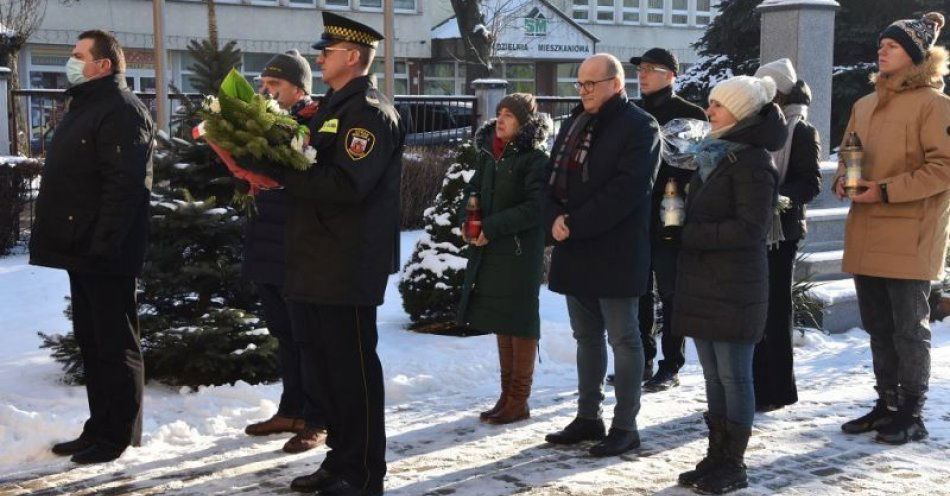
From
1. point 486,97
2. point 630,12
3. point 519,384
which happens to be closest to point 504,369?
point 519,384

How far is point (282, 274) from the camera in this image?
5.85 metres

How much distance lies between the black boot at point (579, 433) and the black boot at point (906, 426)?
4.60 ft

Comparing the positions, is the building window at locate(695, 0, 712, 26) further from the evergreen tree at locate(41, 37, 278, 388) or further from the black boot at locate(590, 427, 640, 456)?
the black boot at locate(590, 427, 640, 456)

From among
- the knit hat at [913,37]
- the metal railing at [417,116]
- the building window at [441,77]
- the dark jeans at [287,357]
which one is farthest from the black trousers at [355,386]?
the building window at [441,77]

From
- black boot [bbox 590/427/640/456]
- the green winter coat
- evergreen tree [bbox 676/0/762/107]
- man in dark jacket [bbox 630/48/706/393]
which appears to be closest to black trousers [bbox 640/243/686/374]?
man in dark jacket [bbox 630/48/706/393]

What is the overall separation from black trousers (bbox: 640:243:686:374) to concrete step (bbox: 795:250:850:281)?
242 cm

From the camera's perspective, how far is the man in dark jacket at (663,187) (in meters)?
6.89

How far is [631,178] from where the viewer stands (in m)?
5.62

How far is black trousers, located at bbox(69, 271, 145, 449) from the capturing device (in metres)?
5.66

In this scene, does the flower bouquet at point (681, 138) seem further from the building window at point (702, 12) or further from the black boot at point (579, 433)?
the building window at point (702, 12)

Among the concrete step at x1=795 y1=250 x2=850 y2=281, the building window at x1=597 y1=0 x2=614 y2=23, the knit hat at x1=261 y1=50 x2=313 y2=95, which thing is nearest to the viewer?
the knit hat at x1=261 y1=50 x2=313 y2=95

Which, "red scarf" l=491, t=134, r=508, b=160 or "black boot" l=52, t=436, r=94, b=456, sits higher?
"red scarf" l=491, t=134, r=508, b=160

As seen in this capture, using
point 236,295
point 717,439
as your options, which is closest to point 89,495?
point 236,295

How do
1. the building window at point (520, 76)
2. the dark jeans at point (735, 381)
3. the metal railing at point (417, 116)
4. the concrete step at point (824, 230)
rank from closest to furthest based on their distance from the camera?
the dark jeans at point (735, 381) → the concrete step at point (824, 230) → the metal railing at point (417, 116) → the building window at point (520, 76)
